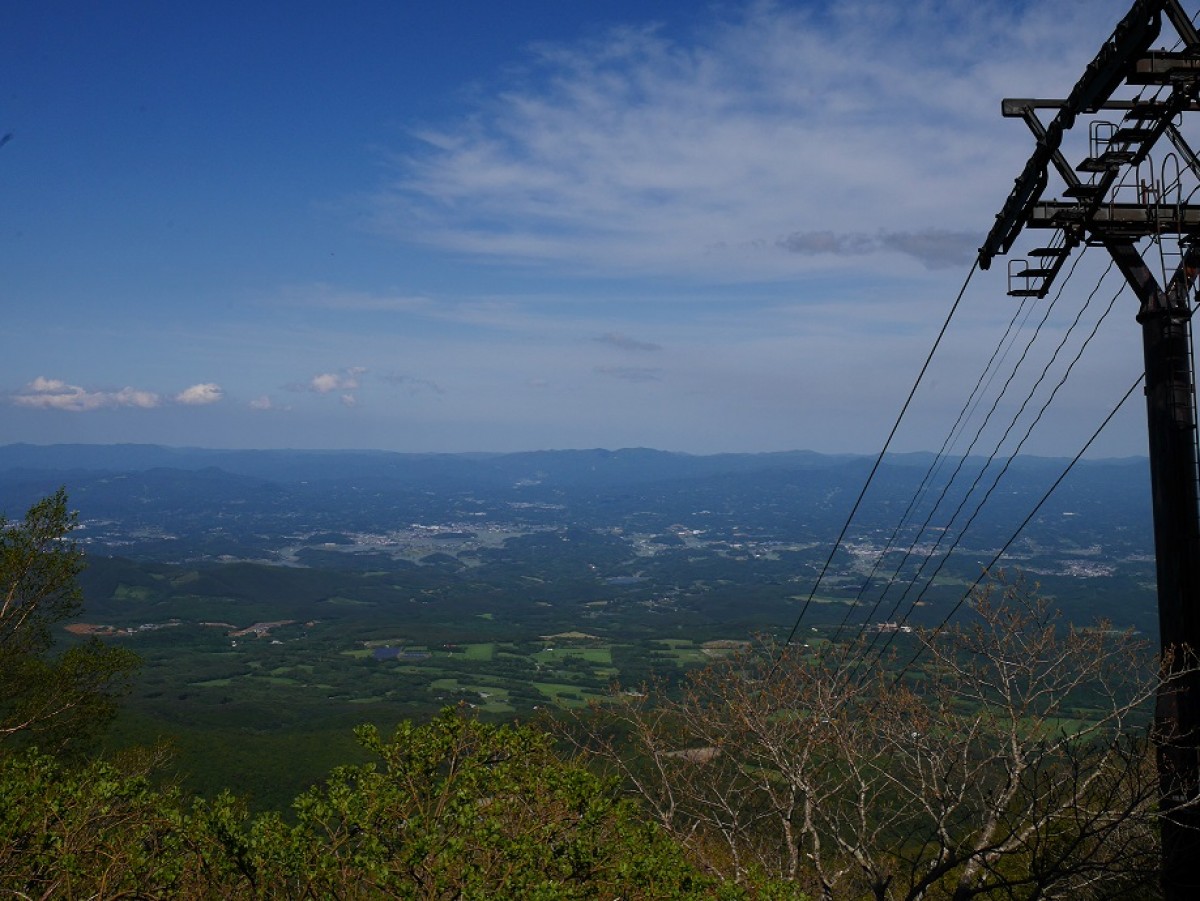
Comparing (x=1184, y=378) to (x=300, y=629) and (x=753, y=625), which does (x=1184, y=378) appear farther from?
(x=300, y=629)

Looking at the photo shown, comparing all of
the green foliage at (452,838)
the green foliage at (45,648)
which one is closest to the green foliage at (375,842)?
the green foliage at (452,838)

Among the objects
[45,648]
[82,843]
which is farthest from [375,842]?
[45,648]

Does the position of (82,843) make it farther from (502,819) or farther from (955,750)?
(955,750)

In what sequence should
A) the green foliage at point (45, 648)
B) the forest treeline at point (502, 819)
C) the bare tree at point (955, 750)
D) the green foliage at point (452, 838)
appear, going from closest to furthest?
the green foliage at point (452, 838) → the forest treeline at point (502, 819) → the bare tree at point (955, 750) → the green foliage at point (45, 648)

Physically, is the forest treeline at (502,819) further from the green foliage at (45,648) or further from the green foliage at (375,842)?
the green foliage at (45,648)

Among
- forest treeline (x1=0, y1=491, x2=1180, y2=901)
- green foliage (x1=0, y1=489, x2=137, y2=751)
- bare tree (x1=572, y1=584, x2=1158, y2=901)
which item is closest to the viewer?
forest treeline (x1=0, y1=491, x2=1180, y2=901)

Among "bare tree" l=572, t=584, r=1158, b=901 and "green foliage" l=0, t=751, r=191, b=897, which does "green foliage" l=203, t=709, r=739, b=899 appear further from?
"bare tree" l=572, t=584, r=1158, b=901

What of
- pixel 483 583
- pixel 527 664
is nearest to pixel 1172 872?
pixel 527 664

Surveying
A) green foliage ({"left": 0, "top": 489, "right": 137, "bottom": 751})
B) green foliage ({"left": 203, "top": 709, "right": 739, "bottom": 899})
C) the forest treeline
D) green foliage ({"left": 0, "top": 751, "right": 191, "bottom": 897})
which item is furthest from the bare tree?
green foliage ({"left": 0, "top": 489, "right": 137, "bottom": 751})
